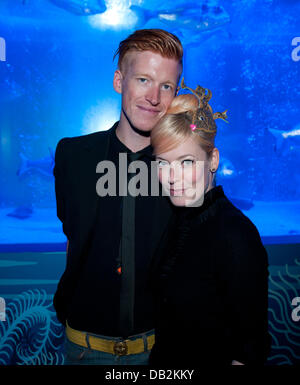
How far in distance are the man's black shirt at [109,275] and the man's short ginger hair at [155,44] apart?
0.49m

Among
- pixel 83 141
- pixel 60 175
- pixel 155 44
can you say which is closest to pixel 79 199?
pixel 60 175

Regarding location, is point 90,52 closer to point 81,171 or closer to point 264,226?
point 264,226

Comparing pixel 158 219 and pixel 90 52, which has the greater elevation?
pixel 90 52

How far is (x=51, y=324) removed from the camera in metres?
3.07

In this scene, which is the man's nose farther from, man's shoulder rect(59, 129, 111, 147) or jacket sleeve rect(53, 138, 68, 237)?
jacket sleeve rect(53, 138, 68, 237)

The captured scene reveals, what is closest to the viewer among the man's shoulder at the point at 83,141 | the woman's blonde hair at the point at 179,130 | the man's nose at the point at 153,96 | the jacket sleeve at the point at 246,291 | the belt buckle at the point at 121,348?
the jacket sleeve at the point at 246,291

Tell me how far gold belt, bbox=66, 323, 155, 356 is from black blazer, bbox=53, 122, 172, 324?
0.57 feet

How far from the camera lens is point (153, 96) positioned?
1.39 m

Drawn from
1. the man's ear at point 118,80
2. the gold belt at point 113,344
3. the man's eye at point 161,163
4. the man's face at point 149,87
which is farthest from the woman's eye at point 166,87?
the gold belt at point 113,344

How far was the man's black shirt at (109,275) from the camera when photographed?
1520mm

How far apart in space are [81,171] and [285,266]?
262 centimetres

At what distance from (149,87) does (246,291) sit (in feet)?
3.25

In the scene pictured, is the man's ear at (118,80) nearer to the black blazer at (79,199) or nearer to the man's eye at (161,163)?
the black blazer at (79,199)
